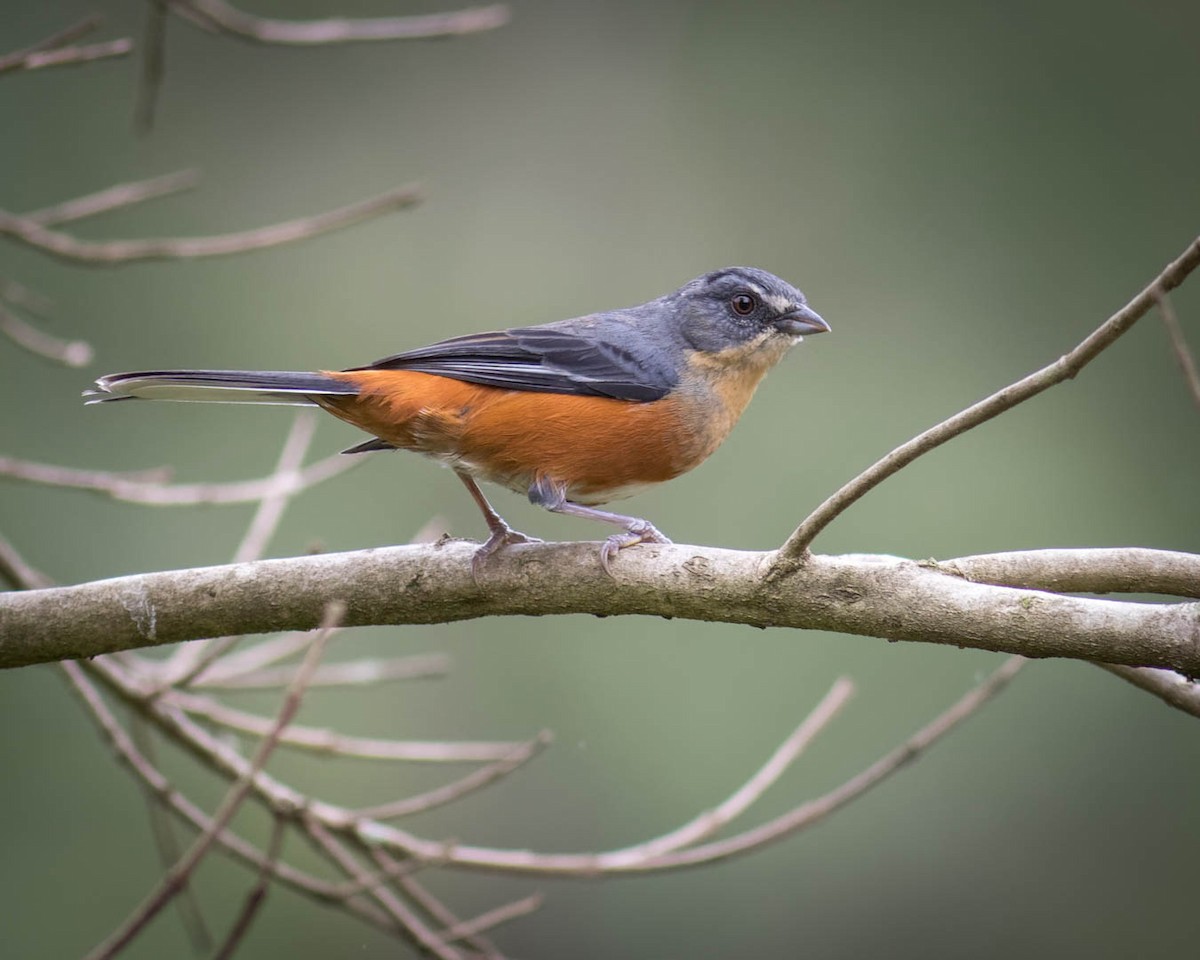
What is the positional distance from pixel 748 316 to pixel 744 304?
0.06 m

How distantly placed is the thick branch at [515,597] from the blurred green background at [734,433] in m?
4.29

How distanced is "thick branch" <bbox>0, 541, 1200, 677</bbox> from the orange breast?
2.57ft

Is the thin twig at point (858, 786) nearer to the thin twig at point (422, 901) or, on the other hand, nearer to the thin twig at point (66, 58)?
the thin twig at point (422, 901)

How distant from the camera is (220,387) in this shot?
401cm

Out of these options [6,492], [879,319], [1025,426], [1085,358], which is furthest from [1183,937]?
[6,492]

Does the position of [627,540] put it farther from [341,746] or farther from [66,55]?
[66,55]

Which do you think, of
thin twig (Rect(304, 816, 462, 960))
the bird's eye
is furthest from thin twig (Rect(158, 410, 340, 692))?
the bird's eye

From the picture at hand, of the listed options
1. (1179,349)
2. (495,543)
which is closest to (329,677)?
(495,543)

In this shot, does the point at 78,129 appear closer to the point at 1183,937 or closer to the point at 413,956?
the point at 413,956

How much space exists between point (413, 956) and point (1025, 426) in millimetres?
5604

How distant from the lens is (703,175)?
11.1 m

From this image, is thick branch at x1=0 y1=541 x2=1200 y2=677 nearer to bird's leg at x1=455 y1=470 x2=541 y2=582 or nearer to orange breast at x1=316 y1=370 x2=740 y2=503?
bird's leg at x1=455 y1=470 x2=541 y2=582

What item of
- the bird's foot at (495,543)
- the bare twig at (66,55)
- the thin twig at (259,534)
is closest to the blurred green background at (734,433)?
the thin twig at (259,534)

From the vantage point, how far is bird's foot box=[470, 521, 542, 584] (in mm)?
3352
